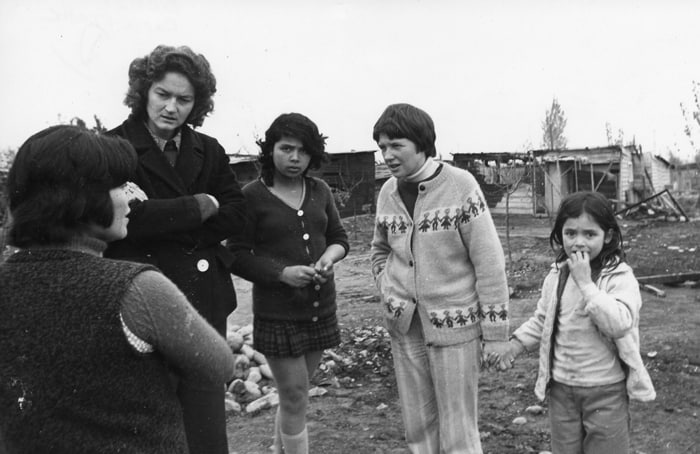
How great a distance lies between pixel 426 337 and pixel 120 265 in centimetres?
154

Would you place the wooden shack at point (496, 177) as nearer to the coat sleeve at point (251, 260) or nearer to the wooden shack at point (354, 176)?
the wooden shack at point (354, 176)

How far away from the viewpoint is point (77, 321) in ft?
4.36

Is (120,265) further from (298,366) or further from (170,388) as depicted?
(298,366)

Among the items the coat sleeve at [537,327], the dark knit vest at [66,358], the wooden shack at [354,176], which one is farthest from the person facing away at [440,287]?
the wooden shack at [354,176]

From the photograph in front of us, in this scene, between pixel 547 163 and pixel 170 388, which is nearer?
pixel 170 388

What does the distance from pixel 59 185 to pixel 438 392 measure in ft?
5.99

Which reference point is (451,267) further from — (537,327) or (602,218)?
(602,218)

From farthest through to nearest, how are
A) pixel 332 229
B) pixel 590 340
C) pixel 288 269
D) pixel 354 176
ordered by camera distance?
1. pixel 354 176
2. pixel 332 229
3. pixel 288 269
4. pixel 590 340

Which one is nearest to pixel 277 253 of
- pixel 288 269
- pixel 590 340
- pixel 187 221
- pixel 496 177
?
pixel 288 269

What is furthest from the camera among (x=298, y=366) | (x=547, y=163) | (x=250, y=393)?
(x=547, y=163)

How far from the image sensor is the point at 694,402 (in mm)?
3980

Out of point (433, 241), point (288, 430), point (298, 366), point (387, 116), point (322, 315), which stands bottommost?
point (288, 430)

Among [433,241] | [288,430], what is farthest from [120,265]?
[288,430]

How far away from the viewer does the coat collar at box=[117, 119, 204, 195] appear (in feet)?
7.51
